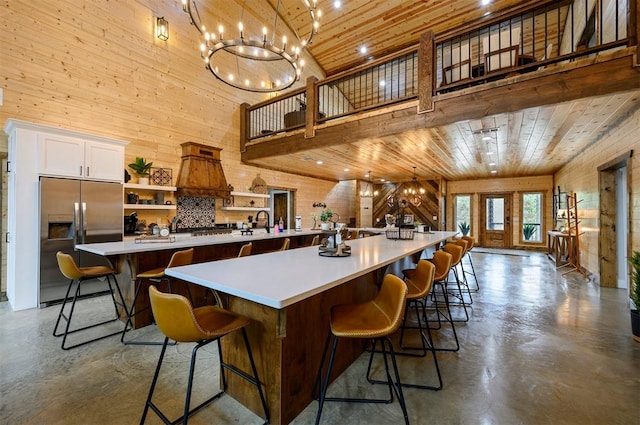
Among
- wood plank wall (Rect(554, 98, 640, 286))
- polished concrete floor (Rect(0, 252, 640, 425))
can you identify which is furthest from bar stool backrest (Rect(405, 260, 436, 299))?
wood plank wall (Rect(554, 98, 640, 286))

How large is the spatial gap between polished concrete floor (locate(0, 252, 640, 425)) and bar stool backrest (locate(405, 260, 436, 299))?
63cm

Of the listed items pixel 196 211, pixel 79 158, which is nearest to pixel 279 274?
pixel 79 158

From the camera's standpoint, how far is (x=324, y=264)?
77.9 inches

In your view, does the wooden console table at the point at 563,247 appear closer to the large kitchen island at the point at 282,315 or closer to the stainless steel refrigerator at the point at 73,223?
the large kitchen island at the point at 282,315

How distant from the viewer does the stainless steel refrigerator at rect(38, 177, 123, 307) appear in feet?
12.2

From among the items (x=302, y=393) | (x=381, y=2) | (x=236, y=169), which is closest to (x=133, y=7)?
(x=236, y=169)

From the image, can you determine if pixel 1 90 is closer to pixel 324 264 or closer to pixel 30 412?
pixel 30 412

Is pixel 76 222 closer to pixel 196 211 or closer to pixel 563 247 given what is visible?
pixel 196 211

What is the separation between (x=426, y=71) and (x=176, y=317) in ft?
14.0

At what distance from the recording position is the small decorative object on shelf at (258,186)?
704 centimetres

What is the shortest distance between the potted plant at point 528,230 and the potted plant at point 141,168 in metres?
11.1

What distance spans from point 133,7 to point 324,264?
6017 millimetres

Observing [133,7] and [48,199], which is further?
[133,7]

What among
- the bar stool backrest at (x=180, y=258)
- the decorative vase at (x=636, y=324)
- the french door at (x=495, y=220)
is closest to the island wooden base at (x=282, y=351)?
the bar stool backrest at (x=180, y=258)
